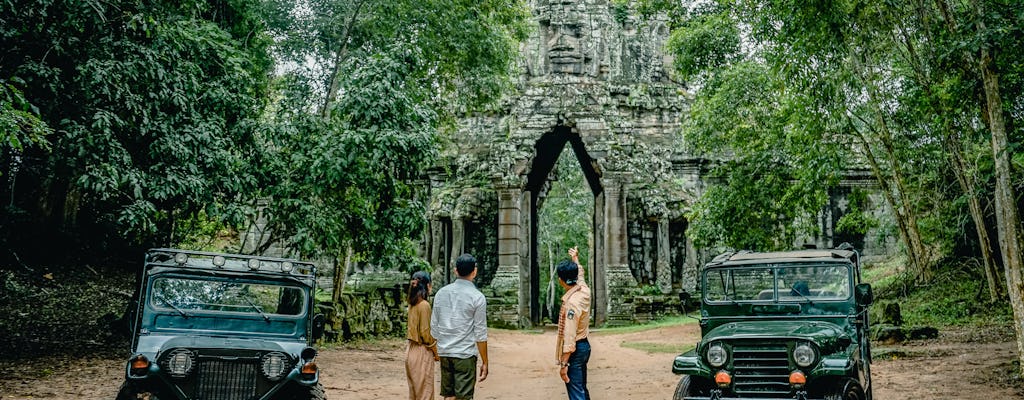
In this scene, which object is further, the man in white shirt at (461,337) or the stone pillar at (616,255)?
the stone pillar at (616,255)

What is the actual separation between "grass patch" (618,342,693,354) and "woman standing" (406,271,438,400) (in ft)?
31.9

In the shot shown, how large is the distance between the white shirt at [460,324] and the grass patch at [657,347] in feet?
33.0

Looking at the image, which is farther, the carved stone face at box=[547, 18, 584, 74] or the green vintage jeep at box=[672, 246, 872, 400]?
the carved stone face at box=[547, 18, 584, 74]

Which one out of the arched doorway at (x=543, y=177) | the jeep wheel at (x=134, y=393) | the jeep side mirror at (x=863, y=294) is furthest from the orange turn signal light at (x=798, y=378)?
Answer: the arched doorway at (x=543, y=177)

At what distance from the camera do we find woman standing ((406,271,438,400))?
6.57m

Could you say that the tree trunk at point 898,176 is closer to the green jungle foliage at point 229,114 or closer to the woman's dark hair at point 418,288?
the green jungle foliage at point 229,114

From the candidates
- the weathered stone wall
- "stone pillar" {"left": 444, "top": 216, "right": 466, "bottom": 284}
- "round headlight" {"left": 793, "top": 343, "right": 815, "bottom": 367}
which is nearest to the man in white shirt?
"round headlight" {"left": 793, "top": 343, "right": 815, "bottom": 367}

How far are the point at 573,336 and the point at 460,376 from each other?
93 centimetres

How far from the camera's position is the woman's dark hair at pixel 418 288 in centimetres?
668

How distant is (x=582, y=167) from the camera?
83.8 feet

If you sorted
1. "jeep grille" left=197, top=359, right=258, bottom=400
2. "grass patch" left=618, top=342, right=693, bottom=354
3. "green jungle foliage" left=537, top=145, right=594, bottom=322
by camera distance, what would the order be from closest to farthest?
"jeep grille" left=197, top=359, right=258, bottom=400, "grass patch" left=618, top=342, right=693, bottom=354, "green jungle foliage" left=537, top=145, right=594, bottom=322

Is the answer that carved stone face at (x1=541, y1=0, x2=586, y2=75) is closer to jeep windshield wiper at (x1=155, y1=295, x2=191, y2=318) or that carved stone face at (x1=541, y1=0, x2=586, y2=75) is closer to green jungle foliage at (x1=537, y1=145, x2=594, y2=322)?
green jungle foliage at (x1=537, y1=145, x2=594, y2=322)

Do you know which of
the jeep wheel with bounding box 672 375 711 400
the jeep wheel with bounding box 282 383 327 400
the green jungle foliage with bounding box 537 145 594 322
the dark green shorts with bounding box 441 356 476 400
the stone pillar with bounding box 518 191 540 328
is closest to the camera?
the dark green shorts with bounding box 441 356 476 400

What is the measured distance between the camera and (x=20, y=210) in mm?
16438
